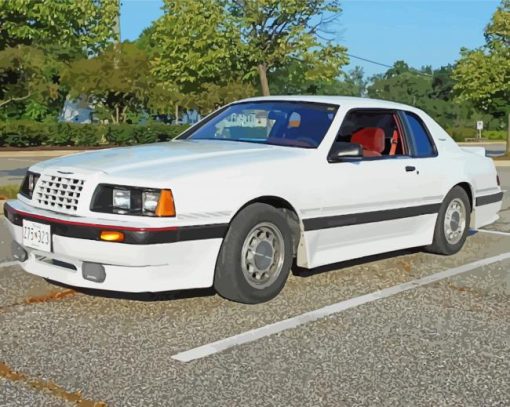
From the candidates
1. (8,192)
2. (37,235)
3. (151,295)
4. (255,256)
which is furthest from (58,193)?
(8,192)

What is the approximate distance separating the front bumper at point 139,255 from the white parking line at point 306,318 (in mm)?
504

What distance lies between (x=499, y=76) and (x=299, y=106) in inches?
849

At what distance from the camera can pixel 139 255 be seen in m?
4.10

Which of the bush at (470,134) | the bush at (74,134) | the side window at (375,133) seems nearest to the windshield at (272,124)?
the side window at (375,133)

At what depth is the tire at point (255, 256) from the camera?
4445mm

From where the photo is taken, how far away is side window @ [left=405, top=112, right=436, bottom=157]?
6191 mm

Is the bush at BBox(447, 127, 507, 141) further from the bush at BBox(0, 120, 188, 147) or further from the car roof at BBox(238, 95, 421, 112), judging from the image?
the car roof at BBox(238, 95, 421, 112)

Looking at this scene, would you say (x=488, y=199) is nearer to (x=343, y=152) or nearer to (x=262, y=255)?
(x=343, y=152)

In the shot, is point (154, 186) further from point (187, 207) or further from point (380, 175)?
point (380, 175)

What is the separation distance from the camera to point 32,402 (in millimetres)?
3078

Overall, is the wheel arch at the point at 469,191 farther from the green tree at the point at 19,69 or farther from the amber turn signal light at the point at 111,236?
the green tree at the point at 19,69

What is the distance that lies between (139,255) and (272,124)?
1968mm

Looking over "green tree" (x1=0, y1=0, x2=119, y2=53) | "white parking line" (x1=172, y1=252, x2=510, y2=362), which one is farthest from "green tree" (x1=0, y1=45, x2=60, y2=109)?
"white parking line" (x1=172, y1=252, x2=510, y2=362)

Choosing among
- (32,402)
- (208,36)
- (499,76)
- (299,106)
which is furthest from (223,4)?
(32,402)
